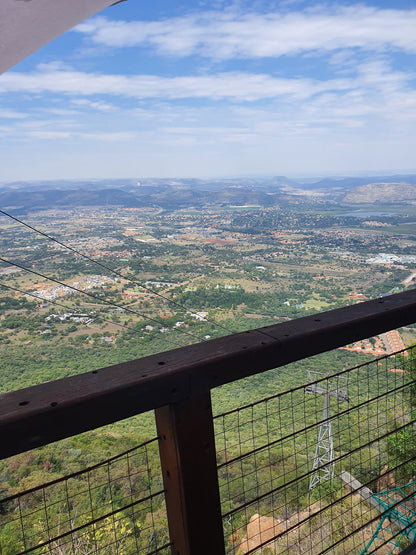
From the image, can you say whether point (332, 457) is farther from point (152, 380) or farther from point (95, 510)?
point (152, 380)

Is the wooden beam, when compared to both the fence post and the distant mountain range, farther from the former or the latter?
the distant mountain range

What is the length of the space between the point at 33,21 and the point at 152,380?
0.91 m

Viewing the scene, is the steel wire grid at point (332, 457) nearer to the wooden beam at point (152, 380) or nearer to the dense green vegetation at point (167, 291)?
the wooden beam at point (152, 380)

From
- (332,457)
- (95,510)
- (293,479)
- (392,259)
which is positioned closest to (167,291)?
(392,259)

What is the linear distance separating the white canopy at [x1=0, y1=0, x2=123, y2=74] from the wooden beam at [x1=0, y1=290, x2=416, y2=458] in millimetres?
807

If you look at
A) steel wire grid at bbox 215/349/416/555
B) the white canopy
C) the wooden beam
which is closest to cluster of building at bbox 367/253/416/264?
steel wire grid at bbox 215/349/416/555

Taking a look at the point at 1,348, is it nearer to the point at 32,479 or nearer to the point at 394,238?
the point at 32,479

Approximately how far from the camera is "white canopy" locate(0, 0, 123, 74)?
3.18 ft

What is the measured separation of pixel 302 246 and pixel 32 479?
40629 millimetres

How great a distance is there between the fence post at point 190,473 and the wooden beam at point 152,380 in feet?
0.11

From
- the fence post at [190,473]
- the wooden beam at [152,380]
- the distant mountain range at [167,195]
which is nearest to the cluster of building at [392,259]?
the distant mountain range at [167,195]


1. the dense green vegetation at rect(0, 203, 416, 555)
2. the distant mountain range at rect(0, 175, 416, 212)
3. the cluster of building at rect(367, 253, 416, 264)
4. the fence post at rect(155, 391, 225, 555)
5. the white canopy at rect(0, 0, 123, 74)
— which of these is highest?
the white canopy at rect(0, 0, 123, 74)

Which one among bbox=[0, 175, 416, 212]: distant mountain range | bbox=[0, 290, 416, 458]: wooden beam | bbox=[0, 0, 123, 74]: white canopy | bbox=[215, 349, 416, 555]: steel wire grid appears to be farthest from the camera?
bbox=[0, 175, 416, 212]: distant mountain range

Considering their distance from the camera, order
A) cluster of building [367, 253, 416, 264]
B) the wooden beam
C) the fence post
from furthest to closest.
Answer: cluster of building [367, 253, 416, 264]
the fence post
the wooden beam
